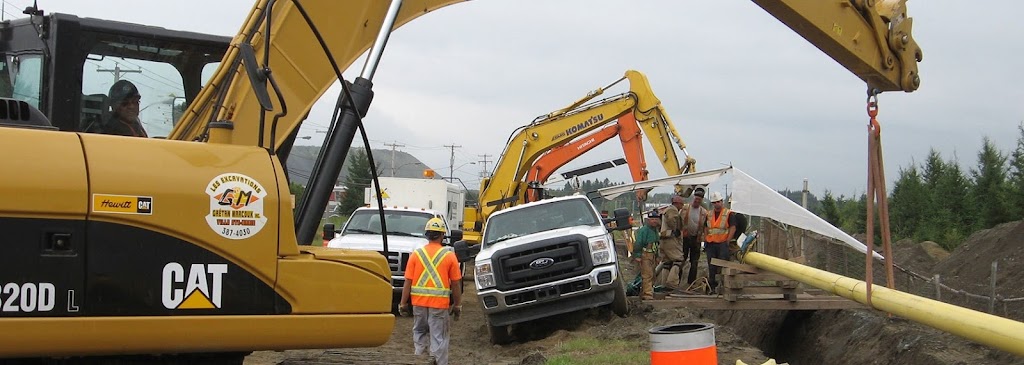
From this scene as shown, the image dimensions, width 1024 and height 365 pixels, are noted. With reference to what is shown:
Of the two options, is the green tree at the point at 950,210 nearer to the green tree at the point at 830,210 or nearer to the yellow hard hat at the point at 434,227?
the green tree at the point at 830,210

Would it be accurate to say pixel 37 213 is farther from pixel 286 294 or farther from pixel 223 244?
pixel 286 294

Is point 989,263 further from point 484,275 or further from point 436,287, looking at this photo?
point 436,287

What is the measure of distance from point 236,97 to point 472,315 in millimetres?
13025

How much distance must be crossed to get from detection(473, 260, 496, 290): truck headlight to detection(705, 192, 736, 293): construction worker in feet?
12.5

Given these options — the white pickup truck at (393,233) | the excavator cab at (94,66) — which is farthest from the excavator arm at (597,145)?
the excavator cab at (94,66)

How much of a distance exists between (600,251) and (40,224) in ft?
32.1

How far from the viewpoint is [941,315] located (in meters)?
8.85

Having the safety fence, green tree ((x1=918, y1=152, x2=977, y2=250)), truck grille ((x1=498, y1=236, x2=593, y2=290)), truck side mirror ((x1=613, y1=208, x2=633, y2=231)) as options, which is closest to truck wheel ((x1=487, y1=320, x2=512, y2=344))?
truck grille ((x1=498, y1=236, x2=593, y2=290))

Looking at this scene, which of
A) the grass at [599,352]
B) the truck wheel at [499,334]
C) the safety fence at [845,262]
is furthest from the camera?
the safety fence at [845,262]

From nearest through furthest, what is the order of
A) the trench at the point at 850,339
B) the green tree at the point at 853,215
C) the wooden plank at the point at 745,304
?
the trench at the point at 850,339 → the wooden plank at the point at 745,304 → the green tree at the point at 853,215

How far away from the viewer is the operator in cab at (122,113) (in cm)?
607

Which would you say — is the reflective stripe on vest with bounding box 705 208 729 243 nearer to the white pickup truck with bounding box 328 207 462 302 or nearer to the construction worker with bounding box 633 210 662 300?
the construction worker with bounding box 633 210 662 300

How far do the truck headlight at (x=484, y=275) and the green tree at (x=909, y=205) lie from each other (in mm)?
25542

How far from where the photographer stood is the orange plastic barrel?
699 centimetres
